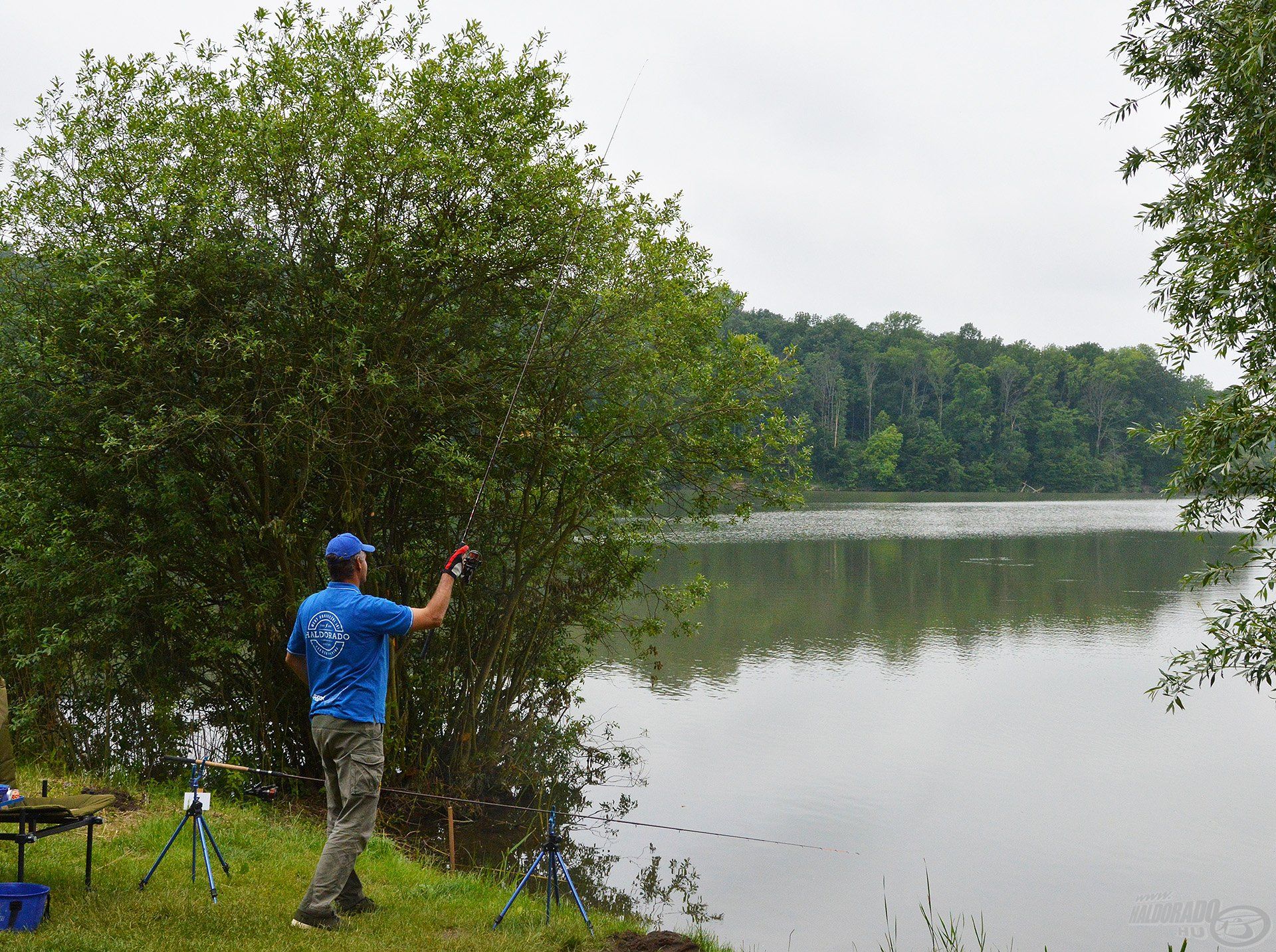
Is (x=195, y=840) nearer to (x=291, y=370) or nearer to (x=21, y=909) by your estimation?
(x=21, y=909)

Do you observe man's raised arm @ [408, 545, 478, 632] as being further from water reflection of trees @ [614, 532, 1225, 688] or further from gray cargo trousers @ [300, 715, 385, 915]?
water reflection of trees @ [614, 532, 1225, 688]

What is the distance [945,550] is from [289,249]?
3141cm

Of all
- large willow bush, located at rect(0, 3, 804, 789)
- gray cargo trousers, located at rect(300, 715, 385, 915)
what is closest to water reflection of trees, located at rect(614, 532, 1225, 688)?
large willow bush, located at rect(0, 3, 804, 789)

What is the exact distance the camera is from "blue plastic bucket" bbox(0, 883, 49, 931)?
4109 mm

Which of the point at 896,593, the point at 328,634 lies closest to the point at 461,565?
the point at 328,634

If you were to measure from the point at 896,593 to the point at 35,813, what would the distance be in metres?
22.8

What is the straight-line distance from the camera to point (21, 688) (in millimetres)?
8734

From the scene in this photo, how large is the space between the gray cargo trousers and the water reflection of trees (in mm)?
7313

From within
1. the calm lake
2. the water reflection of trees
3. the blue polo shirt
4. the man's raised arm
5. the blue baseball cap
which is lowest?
the calm lake

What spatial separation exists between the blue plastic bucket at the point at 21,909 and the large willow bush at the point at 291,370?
336cm

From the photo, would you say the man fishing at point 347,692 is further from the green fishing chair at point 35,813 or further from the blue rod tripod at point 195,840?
the green fishing chair at point 35,813

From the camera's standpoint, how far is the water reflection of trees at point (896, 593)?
18375mm

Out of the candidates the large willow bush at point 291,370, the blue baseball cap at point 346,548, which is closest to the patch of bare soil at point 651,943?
the blue baseball cap at point 346,548

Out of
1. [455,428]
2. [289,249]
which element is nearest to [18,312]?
[289,249]
